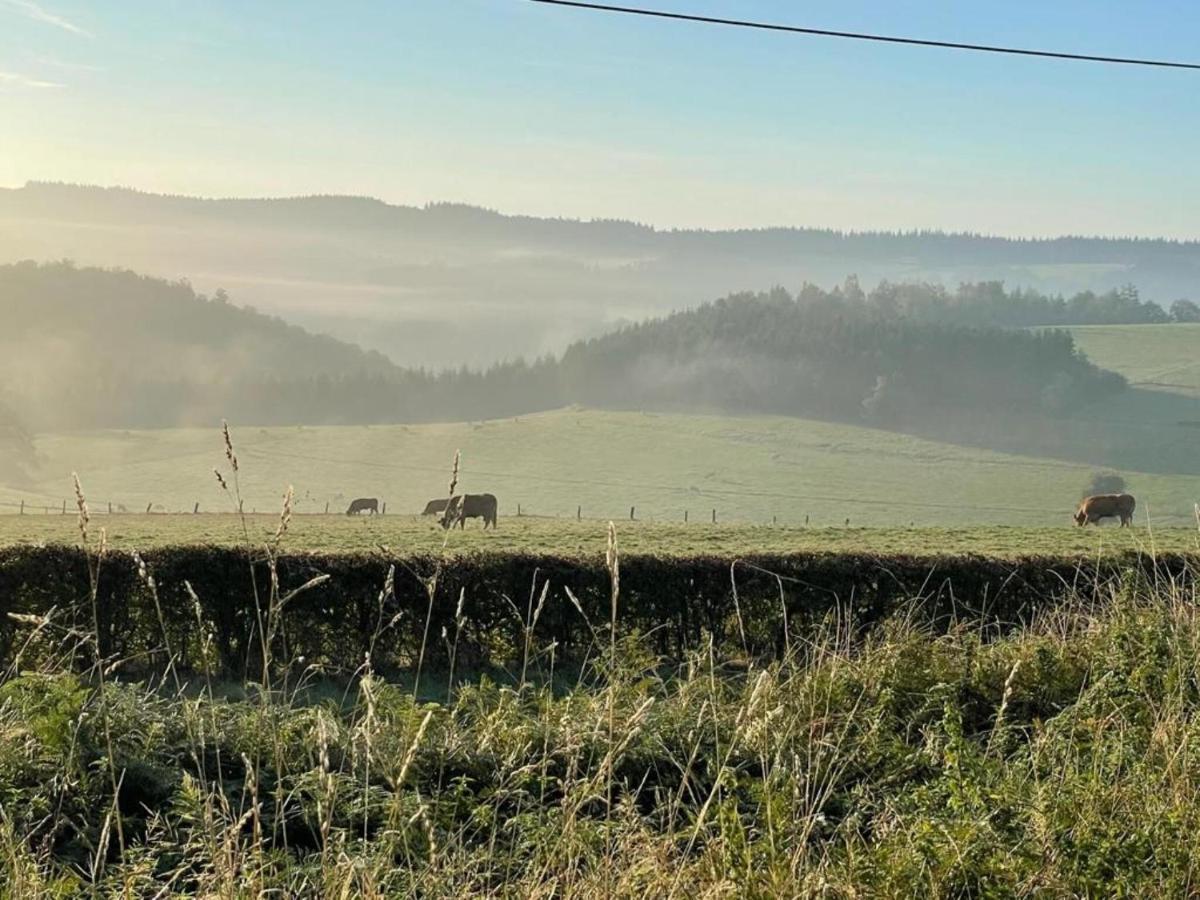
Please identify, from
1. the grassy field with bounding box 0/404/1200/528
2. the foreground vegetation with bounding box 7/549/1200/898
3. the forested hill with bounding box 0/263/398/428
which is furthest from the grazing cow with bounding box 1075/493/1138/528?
the forested hill with bounding box 0/263/398/428

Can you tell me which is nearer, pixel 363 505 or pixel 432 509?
pixel 432 509

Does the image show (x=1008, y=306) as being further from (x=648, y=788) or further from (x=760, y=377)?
(x=648, y=788)

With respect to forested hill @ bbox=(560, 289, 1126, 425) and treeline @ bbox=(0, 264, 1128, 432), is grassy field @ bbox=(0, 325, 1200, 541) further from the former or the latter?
treeline @ bbox=(0, 264, 1128, 432)

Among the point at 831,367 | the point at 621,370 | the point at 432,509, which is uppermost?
the point at 831,367

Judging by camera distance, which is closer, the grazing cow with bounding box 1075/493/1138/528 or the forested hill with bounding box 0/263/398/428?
the grazing cow with bounding box 1075/493/1138/528

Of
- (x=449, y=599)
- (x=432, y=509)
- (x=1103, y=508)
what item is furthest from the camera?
(x=432, y=509)

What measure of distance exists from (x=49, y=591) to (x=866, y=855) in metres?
9.05

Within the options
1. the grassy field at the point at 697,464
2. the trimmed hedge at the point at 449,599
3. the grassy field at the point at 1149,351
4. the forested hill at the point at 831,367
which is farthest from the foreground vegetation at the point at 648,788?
the grassy field at the point at 1149,351

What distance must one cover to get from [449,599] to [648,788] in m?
5.43

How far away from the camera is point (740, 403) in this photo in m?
118

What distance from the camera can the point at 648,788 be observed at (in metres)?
6.79

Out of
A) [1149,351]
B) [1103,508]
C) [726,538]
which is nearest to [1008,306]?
[1149,351]

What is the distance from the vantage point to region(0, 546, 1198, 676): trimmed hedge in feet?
38.4

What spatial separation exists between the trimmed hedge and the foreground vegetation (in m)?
3.41
